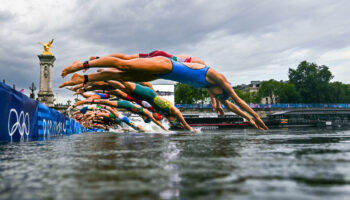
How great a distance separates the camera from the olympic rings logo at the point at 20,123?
6652 millimetres

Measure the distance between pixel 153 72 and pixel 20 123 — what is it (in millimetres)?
4508

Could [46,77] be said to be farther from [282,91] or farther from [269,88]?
[282,91]

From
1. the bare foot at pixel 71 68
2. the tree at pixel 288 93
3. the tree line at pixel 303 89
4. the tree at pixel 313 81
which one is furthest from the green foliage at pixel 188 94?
the bare foot at pixel 71 68

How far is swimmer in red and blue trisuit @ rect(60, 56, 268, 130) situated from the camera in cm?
556

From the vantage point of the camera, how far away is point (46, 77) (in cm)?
5672

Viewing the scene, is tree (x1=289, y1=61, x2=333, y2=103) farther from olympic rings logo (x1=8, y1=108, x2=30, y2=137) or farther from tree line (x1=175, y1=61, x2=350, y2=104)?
olympic rings logo (x1=8, y1=108, x2=30, y2=137)

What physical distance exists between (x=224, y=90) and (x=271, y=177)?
20.9 ft

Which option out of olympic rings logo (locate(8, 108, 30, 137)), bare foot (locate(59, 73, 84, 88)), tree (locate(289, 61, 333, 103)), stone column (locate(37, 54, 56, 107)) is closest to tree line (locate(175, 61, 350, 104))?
tree (locate(289, 61, 333, 103))

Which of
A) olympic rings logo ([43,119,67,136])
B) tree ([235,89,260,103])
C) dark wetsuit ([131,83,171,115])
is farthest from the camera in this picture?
tree ([235,89,260,103])

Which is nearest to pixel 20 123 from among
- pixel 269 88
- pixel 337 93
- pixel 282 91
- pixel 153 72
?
pixel 153 72

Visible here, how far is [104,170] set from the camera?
1.78 m

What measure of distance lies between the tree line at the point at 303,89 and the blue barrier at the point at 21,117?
68.2 meters

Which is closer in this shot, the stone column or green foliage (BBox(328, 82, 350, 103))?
the stone column

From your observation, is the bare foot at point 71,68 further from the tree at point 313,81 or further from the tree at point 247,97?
the tree at point 313,81
